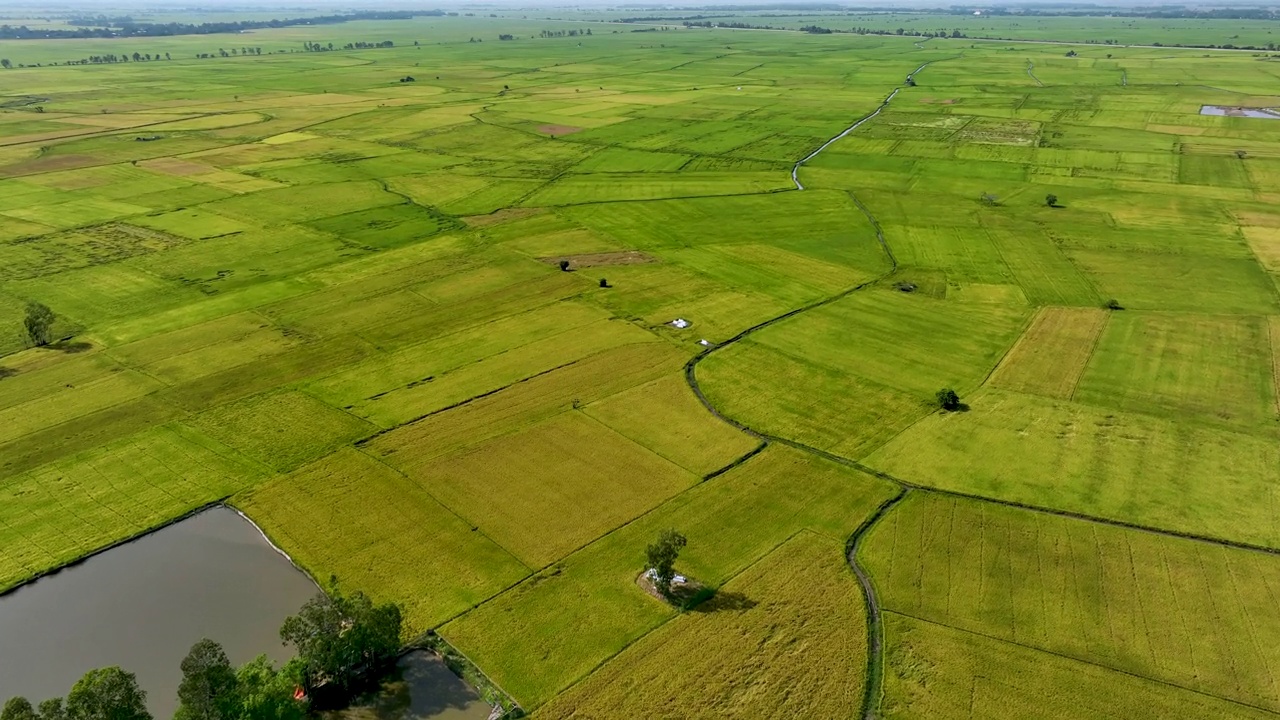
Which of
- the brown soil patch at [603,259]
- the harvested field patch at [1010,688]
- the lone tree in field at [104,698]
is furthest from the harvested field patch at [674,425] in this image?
the lone tree in field at [104,698]

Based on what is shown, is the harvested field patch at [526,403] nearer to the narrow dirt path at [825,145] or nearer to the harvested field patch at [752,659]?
the harvested field patch at [752,659]

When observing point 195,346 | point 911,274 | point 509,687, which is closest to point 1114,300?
point 911,274

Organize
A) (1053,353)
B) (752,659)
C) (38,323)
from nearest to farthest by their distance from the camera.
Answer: (752,659) → (1053,353) → (38,323)

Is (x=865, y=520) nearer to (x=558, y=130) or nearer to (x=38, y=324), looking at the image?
(x=38, y=324)

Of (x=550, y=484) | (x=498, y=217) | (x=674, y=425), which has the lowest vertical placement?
(x=550, y=484)

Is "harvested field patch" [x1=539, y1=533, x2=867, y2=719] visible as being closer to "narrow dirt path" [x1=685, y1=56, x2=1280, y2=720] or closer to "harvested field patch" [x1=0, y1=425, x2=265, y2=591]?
"narrow dirt path" [x1=685, y1=56, x2=1280, y2=720]

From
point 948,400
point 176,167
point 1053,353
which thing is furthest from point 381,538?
point 176,167

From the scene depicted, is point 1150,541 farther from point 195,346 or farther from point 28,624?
point 195,346
